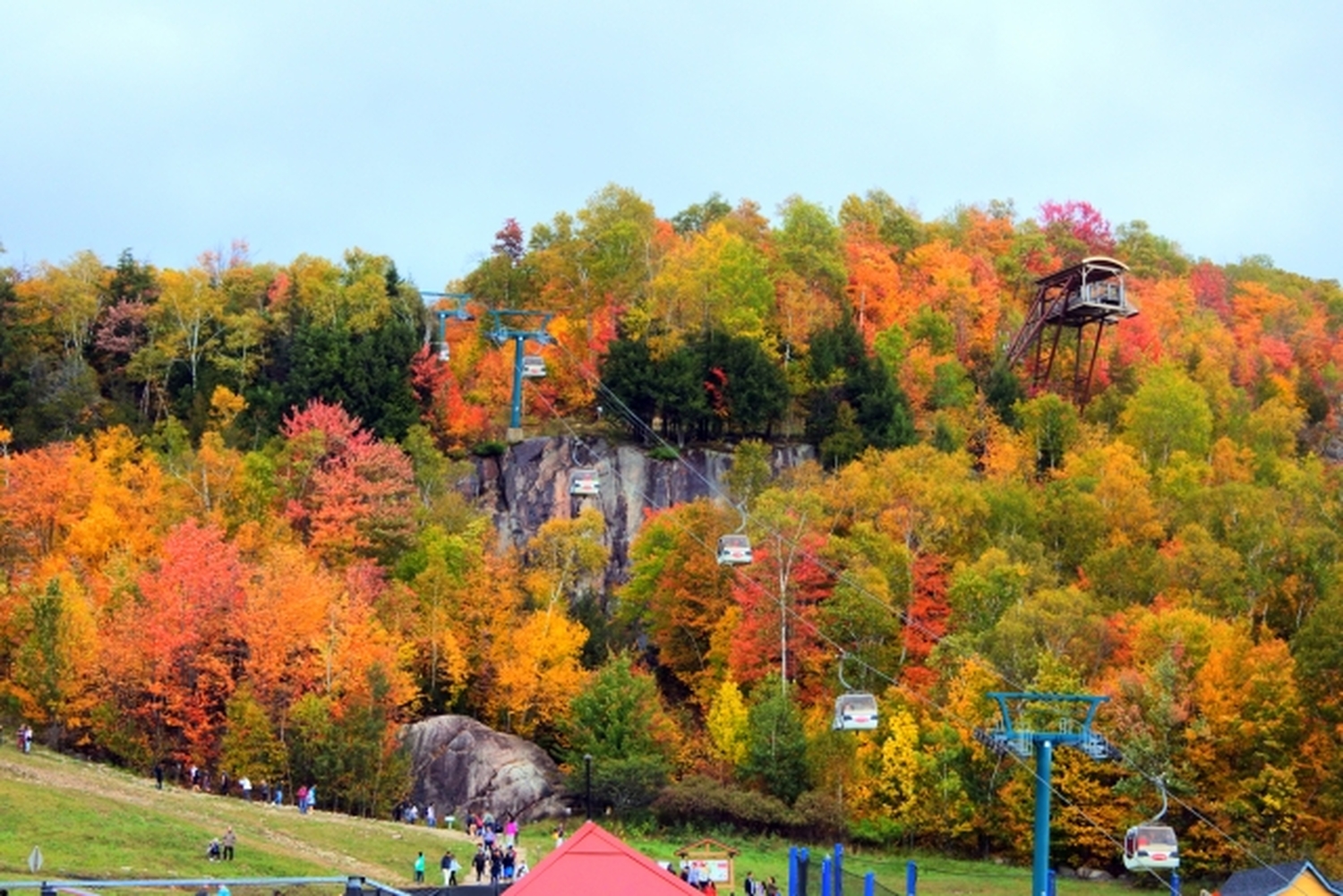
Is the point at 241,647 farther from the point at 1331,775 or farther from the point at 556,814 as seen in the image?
the point at 1331,775

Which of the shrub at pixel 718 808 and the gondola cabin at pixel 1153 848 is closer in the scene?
the gondola cabin at pixel 1153 848

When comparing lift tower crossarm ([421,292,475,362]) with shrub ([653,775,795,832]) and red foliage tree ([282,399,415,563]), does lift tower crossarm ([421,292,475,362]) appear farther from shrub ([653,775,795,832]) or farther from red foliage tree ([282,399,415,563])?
shrub ([653,775,795,832])

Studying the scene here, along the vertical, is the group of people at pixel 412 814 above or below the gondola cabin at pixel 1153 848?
below

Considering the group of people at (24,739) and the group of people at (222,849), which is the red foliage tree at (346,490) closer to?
the group of people at (24,739)

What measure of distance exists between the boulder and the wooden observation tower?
3520 centimetres

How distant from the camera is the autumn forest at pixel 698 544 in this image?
5916 cm

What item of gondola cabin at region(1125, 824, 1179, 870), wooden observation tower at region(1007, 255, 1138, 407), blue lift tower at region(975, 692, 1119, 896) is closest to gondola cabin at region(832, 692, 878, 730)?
blue lift tower at region(975, 692, 1119, 896)

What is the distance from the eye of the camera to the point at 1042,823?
4053 cm

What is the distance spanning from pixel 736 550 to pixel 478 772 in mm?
→ 13038

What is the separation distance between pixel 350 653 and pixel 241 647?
462cm

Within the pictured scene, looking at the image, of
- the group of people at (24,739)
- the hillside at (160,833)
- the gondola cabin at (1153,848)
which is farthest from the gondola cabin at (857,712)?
the group of people at (24,739)

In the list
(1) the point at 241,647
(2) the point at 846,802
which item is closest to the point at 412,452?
(1) the point at 241,647

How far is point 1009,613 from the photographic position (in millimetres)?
61562

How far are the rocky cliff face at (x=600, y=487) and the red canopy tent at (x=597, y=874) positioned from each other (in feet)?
181
